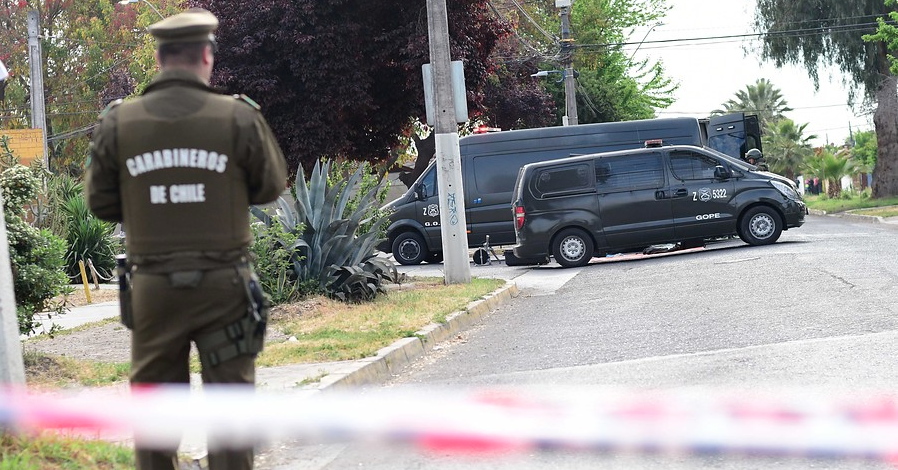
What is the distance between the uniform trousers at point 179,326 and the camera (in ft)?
13.2

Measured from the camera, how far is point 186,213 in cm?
403

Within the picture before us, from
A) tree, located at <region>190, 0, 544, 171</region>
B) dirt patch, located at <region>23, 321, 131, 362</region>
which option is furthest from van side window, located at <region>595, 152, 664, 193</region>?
dirt patch, located at <region>23, 321, 131, 362</region>

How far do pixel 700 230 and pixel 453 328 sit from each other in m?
8.92

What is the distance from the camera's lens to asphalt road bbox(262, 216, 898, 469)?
5.88 meters

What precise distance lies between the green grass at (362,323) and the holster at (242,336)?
14.9 ft

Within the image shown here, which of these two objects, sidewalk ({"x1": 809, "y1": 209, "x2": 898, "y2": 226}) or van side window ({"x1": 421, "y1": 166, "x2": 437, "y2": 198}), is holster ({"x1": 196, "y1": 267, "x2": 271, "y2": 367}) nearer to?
van side window ({"x1": 421, "y1": 166, "x2": 437, "y2": 198})

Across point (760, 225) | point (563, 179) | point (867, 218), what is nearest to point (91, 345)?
point (563, 179)

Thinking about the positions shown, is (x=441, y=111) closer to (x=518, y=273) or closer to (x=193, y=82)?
(x=518, y=273)

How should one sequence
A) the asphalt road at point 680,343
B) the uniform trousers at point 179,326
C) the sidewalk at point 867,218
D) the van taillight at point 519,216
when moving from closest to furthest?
the uniform trousers at point 179,326 → the asphalt road at point 680,343 → the van taillight at point 519,216 → the sidewalk at point 867,218

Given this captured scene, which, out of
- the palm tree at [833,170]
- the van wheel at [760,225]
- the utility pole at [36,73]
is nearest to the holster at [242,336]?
the van wheel at [760,225]

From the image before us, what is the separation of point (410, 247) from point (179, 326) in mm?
19103

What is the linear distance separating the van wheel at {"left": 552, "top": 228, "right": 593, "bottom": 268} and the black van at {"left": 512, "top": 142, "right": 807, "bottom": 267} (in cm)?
2

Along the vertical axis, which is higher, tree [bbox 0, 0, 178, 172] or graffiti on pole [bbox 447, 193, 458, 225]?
tree [bbox 0, 0, 178, 172]

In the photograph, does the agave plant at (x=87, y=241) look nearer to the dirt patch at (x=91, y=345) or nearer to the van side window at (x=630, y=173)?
the dirt patch at (x=91, y=345)
